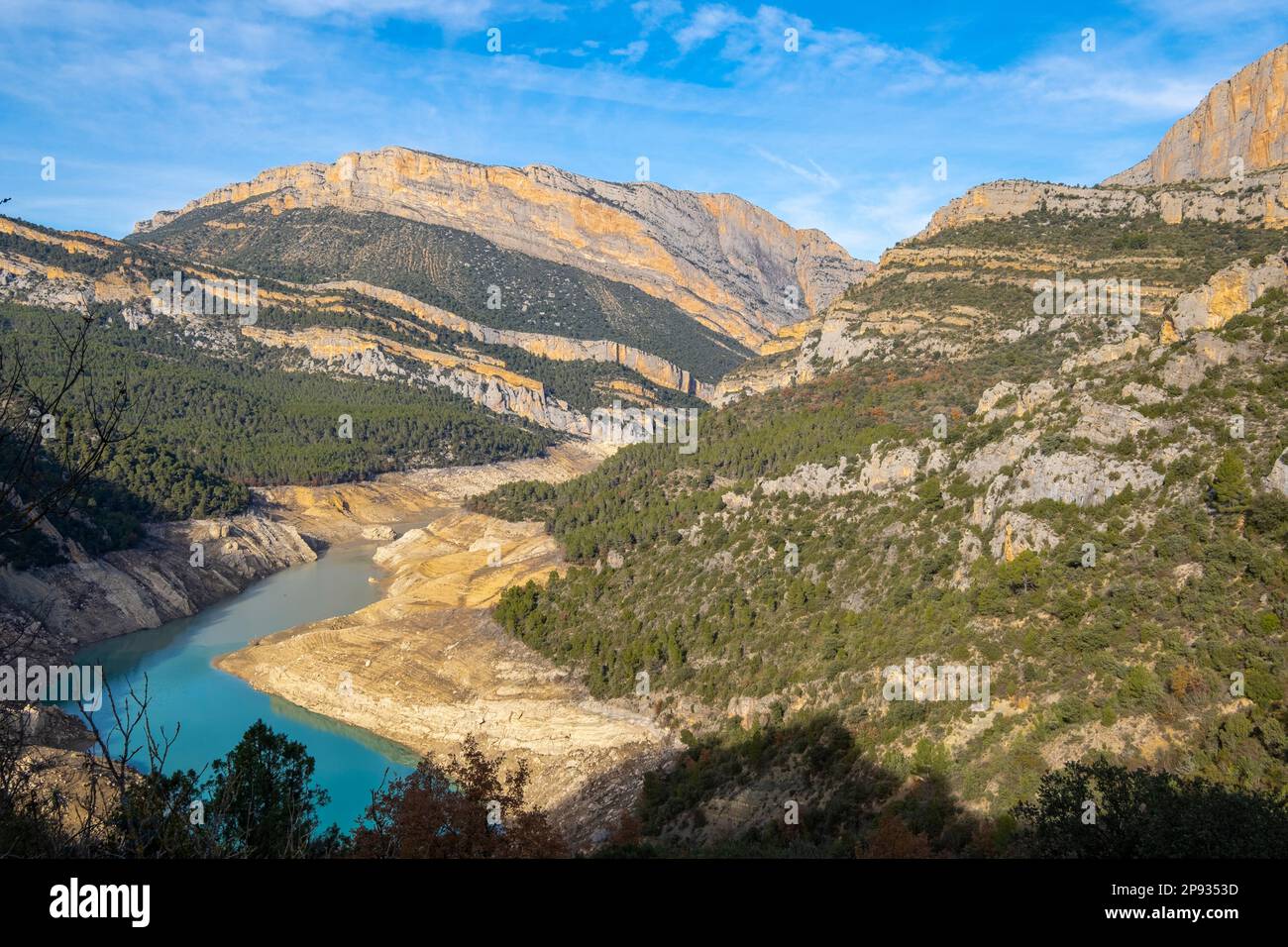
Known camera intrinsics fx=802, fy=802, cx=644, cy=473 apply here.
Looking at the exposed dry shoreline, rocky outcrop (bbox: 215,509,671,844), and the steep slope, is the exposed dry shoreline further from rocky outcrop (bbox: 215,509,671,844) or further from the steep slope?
the steep slope

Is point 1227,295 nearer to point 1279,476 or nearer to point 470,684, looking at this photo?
point 1279,476

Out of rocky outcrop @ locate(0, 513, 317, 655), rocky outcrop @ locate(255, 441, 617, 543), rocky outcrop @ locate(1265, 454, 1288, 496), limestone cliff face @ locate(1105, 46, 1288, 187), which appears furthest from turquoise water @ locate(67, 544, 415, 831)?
limestone cliff face @ locate(1105, 46, 1288, 187)

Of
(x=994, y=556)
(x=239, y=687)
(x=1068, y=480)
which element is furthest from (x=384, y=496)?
(x=1068, y=480)

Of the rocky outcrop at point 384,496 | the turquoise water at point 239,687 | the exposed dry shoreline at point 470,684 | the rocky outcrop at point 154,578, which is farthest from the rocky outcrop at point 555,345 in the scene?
the exposed dry shoreline at point 470,684

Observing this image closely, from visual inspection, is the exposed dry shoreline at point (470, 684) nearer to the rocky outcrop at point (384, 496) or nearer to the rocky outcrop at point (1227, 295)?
the rocky outcrop at point (384, 496)
